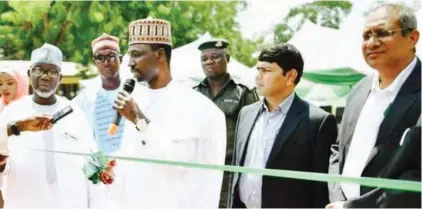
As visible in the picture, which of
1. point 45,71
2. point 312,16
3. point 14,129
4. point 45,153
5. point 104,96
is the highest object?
point 312,16

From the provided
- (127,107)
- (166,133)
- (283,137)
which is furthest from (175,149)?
(283,137)

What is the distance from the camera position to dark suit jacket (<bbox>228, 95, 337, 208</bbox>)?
2145mm

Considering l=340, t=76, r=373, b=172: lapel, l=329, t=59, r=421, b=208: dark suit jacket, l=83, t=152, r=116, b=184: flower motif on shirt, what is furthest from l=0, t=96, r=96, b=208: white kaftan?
l=329, t=59, r=421, b=208: dark suit jacket

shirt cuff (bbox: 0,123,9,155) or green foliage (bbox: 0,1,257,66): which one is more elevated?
green foliage (bbox: 0,1,257,66)

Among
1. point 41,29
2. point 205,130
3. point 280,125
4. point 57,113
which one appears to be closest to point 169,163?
point 205,130

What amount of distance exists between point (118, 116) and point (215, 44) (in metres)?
0.49

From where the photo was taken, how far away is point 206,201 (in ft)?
8.46

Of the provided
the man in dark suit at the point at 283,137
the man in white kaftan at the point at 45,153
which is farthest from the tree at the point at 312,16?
the man in white kaftan at the point at 45,153

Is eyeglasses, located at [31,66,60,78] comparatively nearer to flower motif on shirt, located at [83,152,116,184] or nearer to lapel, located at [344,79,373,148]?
flower motif on shirt, located at [83,152,116,184]

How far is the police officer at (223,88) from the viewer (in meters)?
2.49

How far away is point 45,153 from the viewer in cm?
299

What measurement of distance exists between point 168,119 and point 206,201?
35 cm

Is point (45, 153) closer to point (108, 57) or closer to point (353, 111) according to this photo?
point (108, 57)

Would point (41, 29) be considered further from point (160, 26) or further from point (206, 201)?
point (206, 201)
